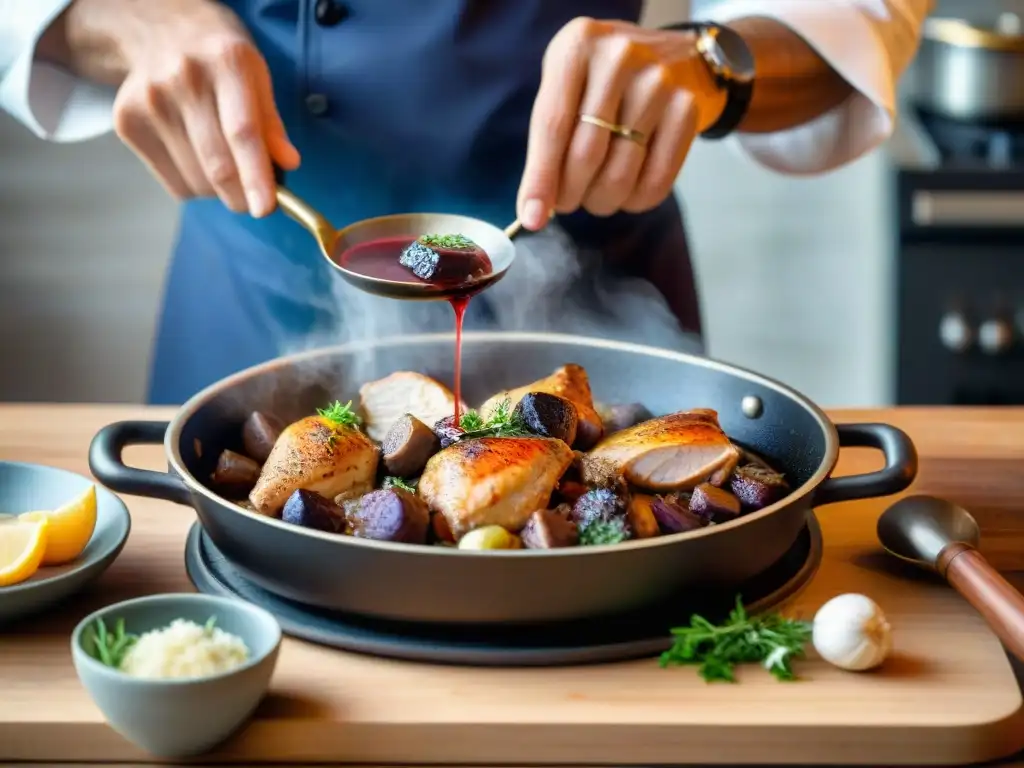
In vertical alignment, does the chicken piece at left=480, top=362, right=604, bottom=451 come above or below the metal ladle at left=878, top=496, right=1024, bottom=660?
above

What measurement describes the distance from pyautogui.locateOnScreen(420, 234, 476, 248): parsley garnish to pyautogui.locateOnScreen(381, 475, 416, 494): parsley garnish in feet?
1.07

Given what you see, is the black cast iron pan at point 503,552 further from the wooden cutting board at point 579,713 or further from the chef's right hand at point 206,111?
the chef's right hand at point 206,111

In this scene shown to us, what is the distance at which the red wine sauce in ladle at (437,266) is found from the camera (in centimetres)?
175

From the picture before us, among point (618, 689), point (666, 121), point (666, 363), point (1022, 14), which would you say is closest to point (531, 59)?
point (666, 121)

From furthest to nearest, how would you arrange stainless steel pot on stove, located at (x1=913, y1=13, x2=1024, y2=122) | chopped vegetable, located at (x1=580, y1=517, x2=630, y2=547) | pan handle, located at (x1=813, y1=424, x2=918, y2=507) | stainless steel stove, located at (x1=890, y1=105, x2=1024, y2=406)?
stainless steel pot on stove, located at (x1=913, y1=13, x2=1024, y2=122)
stainless steel stove, located at (x1=890, y1=105, x2=1024, y2=406)
pan handle, located at (x1=813, y1=424, x2=918, y2=507)
chopped vegetable, located at (x1=580, y1=517, x2=630, y2=547)

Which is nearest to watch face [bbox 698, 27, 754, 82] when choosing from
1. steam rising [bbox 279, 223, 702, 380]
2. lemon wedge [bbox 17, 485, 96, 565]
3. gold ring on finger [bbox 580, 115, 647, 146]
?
gold ring on finger [bbox 580, 115, 647, 146]

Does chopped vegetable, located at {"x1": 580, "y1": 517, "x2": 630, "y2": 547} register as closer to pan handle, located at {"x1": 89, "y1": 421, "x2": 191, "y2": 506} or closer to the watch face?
pan handle, located at {"x1": 89, "y1": 421, "x2": 191, "y2": 506}

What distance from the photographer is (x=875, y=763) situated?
1293 mm

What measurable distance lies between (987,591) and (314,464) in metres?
0.82

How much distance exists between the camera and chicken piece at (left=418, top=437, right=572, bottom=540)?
1526 millimetres

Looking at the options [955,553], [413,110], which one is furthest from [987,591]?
[413,110]

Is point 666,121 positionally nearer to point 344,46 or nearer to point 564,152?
point 564,152


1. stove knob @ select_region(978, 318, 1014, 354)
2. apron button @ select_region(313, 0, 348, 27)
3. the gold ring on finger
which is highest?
apron button @ select_region(313, 0, 348, 27)

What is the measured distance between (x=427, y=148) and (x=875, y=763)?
4.76ft
